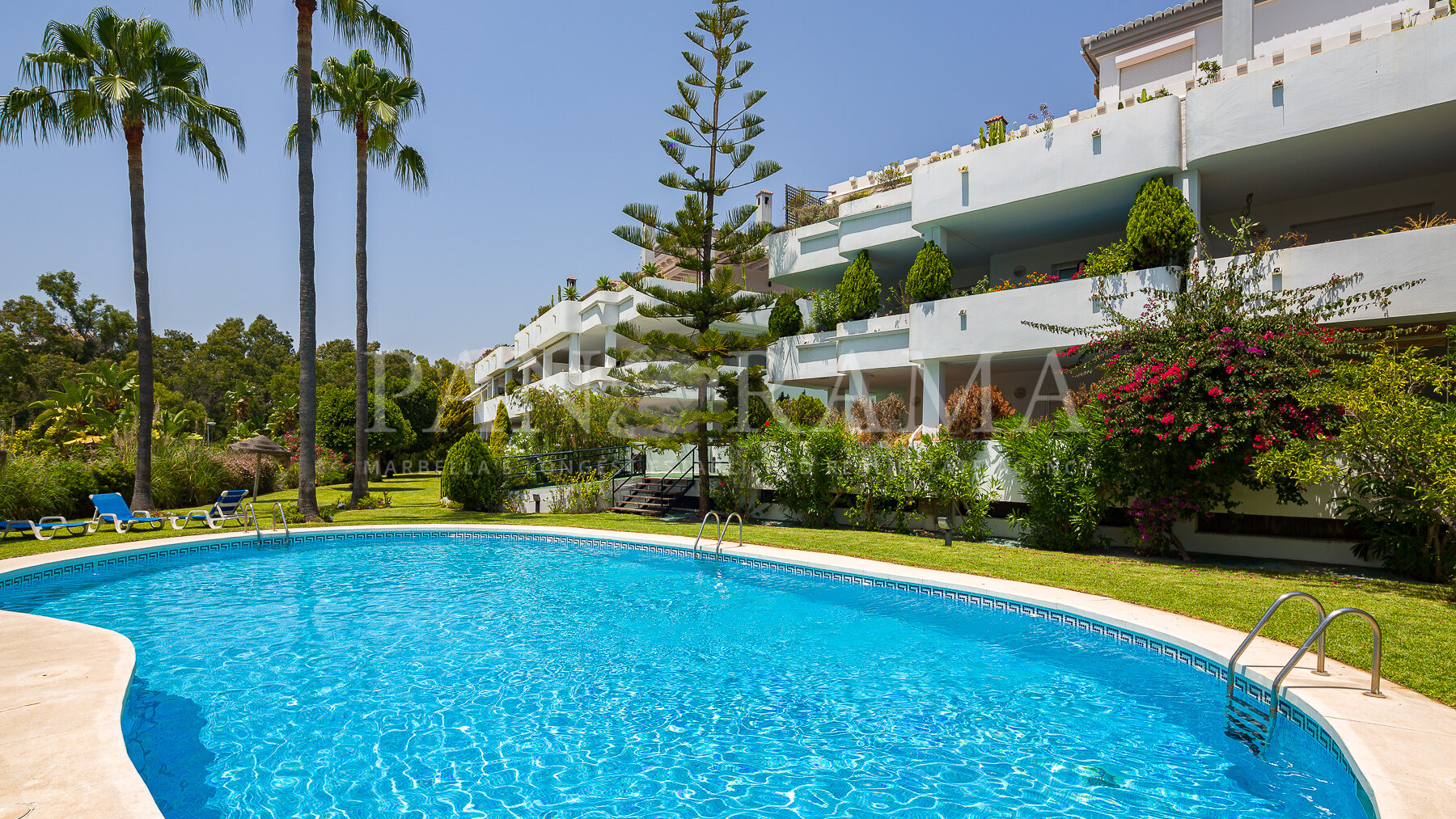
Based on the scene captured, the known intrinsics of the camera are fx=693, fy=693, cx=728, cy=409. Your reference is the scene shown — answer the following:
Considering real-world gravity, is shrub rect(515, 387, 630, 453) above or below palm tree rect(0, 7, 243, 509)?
below

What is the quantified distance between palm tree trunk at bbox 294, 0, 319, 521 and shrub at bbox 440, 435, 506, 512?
312 cm

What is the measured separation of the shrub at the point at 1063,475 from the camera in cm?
1077

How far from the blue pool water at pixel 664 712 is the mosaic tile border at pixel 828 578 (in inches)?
4.8

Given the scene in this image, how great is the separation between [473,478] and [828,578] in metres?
10.7

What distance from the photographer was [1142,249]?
11289 mm

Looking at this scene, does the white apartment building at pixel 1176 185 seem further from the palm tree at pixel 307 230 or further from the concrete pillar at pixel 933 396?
the palm tree at pixel 307 230

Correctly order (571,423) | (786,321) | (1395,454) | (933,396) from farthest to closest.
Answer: (571,423) → (786,321) → (933,396) → (1395,454)

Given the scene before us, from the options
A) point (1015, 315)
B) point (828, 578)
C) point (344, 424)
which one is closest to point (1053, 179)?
point (1015, 315)

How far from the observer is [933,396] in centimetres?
1393

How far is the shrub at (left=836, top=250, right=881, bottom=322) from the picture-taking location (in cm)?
1603

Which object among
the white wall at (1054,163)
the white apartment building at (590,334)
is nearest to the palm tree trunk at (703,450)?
the white apartment building at (590,334)

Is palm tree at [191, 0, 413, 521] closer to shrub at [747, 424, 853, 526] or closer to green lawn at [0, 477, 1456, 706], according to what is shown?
green lawn at [0, 477, 1456, 706]

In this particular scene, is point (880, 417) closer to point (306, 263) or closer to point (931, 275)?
point (931, 275)

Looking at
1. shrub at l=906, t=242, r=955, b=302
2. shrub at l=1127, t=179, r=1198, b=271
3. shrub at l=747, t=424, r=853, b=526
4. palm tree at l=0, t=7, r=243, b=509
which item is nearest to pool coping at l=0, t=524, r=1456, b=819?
shrub at l=747, t=424, r=853, b=526
